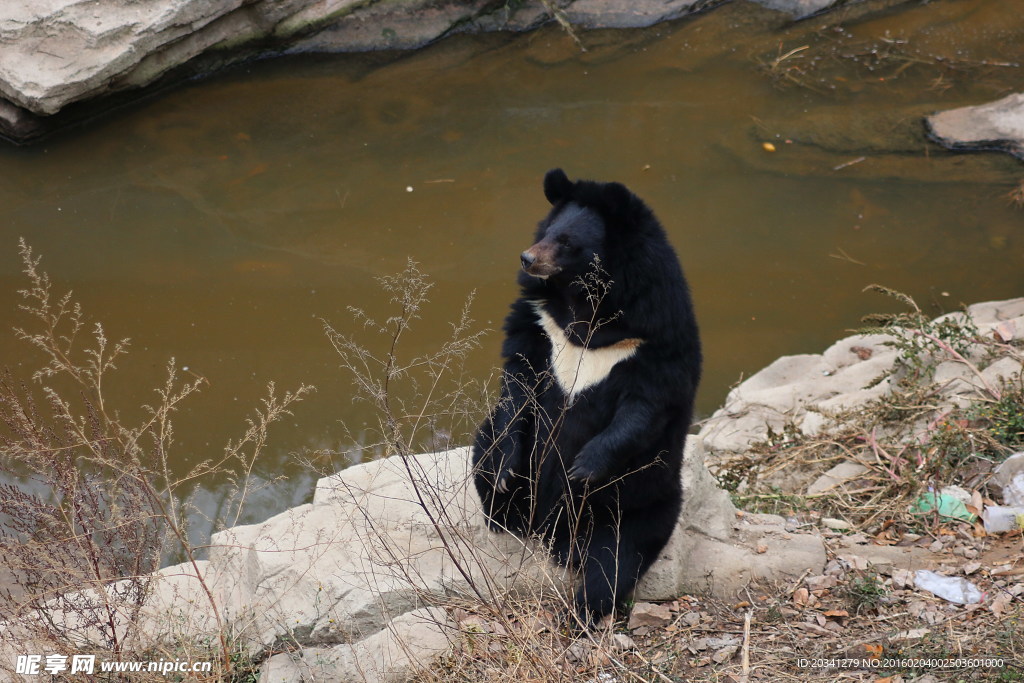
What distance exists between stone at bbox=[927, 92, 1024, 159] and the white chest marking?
230 inches

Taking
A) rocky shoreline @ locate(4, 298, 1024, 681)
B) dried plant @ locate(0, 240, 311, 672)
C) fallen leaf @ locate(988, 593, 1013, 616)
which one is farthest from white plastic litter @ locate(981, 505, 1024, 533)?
dried plant @ locate(0, 240, 311, 672)

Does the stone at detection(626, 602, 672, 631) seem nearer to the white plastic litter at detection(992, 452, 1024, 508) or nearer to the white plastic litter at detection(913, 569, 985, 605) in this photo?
the white plastic litter at detection(913, 569, 985, 605)

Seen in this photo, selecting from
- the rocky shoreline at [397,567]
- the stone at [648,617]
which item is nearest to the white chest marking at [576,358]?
the rocky shoreline at [397,567]

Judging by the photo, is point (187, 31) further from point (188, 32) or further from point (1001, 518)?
point (1001, 518)

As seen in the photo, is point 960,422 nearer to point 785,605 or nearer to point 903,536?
point 903,536

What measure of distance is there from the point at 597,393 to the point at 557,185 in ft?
2.50

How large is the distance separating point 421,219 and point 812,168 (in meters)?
3.14

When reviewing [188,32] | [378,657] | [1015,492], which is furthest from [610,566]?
[188,32]

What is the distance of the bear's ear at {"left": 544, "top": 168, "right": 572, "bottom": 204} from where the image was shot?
140 inches

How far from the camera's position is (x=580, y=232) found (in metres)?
3.48

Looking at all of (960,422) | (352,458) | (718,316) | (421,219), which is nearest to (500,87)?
(421,219)

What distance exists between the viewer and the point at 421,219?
7.42 metres

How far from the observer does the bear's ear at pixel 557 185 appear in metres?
3.57

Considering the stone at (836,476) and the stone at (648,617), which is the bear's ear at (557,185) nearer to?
the stone at (648,617)
